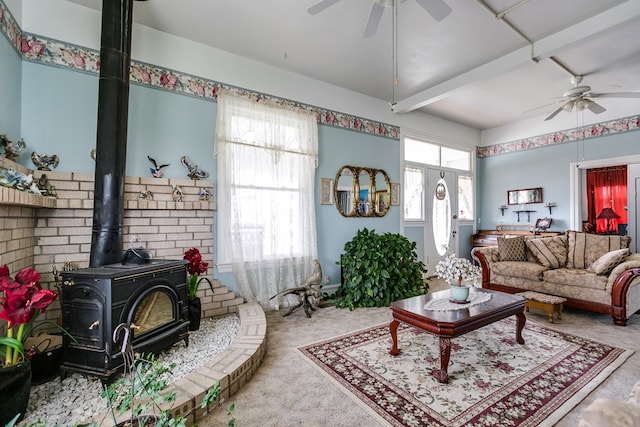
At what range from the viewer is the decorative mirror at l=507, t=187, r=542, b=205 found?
18.8 feet

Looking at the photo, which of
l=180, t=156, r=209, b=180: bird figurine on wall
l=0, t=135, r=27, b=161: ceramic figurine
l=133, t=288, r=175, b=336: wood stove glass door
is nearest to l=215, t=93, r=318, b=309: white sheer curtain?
l=180, t=156, r=209, b=180: bird figurine on wall

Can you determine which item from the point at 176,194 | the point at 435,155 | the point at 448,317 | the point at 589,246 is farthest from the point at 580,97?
the point at 176,194

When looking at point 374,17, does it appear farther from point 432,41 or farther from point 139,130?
point 139,130

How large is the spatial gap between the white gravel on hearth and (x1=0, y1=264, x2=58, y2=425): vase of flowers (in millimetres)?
149

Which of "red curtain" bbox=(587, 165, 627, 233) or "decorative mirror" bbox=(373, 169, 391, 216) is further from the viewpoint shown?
"red curtain" bbox=(587, 165, 627, 233)

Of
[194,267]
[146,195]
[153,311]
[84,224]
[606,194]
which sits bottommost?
[153,311]

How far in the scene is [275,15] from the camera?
2844 millimetres

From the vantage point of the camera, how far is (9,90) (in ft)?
7.32

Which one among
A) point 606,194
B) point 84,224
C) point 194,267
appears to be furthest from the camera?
point 606,194

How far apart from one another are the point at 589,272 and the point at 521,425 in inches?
112

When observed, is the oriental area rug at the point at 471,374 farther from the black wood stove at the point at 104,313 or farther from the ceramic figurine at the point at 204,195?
the ceramic figurine at the point at 204,195

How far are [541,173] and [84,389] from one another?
7.14m

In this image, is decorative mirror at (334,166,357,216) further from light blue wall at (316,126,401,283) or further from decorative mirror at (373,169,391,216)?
decorative mirror at (373,169,391,216)

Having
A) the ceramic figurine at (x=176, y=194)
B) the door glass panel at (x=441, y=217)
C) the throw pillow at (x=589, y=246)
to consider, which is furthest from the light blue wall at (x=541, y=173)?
the ceramic figurine at (x=176, y=194)
